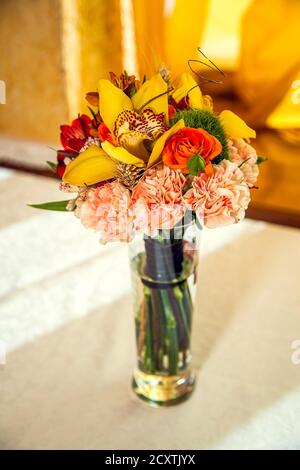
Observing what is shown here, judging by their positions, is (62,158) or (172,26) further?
(172,26)

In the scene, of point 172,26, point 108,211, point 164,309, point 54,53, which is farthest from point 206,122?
point 54,53

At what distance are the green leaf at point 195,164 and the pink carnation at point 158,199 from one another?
0.02 m

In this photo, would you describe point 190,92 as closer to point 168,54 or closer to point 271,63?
point 271,63

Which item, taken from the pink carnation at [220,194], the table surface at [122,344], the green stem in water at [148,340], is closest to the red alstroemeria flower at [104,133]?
the pink carnation at [220,194]

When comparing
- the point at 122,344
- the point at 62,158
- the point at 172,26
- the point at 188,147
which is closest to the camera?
the point at 188,147

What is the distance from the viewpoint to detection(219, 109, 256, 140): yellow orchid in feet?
2.07

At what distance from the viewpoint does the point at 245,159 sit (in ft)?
2.12

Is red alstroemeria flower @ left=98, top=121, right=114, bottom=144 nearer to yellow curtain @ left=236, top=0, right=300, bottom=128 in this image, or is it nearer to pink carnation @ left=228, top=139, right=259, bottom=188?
pink carnation @ left=228, top=139, right=259, bottom=188

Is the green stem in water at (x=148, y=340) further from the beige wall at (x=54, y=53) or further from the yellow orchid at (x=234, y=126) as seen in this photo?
the beige wall at (x=54, y=53)

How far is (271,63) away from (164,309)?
1.64 meters

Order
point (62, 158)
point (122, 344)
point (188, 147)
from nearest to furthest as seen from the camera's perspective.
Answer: point (188, 147) → point (62, 158) → point (122, 344)

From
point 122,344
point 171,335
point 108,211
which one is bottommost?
point 122,344

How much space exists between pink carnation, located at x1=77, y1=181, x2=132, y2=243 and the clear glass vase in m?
0.07

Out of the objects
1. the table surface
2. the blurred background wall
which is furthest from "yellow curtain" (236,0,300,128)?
the table surface
